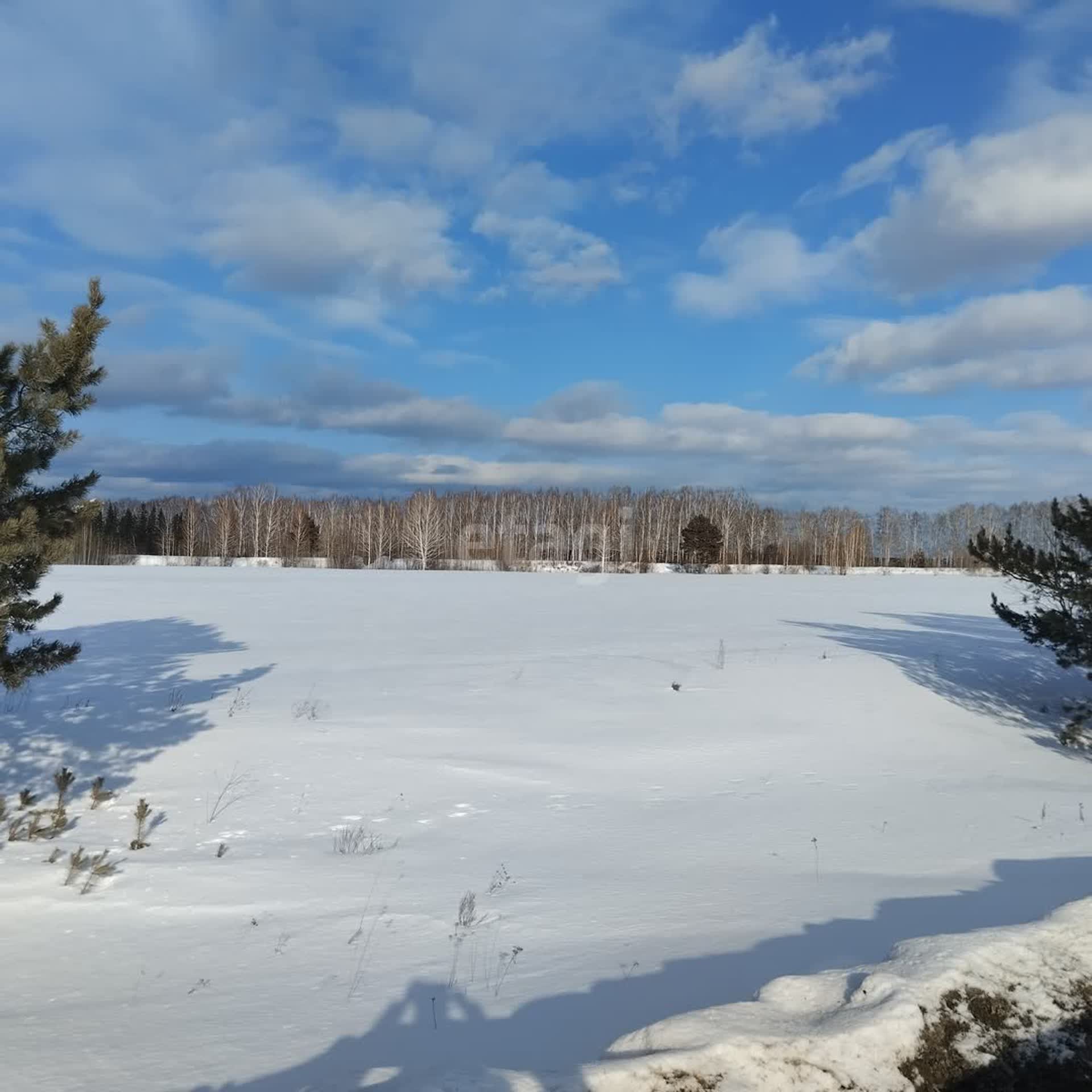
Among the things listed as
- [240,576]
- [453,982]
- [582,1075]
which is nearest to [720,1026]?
[582,1075]

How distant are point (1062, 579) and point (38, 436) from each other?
12678 mm

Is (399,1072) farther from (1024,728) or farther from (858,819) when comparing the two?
(1024,728)

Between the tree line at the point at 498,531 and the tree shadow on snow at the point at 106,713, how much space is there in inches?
2673

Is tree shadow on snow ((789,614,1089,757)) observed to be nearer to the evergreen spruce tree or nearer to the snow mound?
the evergreen spruce tree

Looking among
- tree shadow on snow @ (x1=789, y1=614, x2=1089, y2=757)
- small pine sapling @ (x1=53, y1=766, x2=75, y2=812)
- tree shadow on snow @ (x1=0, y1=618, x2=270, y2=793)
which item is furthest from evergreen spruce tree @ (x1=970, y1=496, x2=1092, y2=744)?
small pine sapling @ (x1=53, y1=766, x2=75, y2=812)

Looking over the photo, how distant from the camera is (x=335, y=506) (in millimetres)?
125625

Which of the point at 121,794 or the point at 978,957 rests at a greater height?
the point at 978,957

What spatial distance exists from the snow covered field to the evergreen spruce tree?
1.52 meters

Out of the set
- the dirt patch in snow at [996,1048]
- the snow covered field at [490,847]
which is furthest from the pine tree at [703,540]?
the dirt patch in snow at [996,1048]

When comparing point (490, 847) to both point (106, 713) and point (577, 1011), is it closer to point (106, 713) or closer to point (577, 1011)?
point (577, 1011)

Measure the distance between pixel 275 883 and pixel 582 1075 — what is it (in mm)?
4328

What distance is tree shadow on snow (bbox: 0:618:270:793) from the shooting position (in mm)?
9250

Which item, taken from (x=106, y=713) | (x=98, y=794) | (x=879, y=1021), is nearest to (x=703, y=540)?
(x=106, y=713)

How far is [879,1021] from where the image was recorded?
3209 mm
